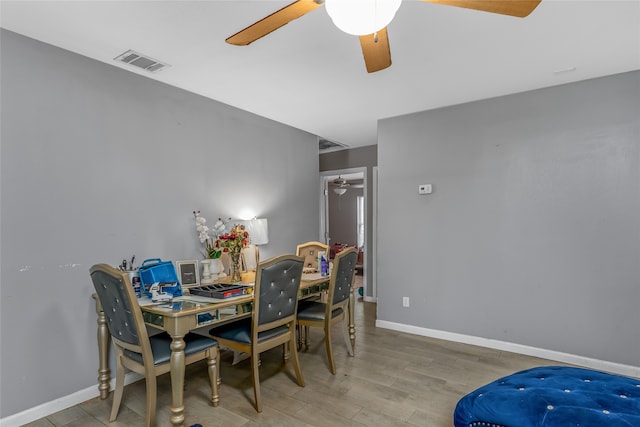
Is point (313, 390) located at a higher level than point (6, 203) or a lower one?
lower

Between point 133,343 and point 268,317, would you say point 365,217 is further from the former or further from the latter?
point 133,343

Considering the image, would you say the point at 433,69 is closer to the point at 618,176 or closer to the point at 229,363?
the point at 618,176

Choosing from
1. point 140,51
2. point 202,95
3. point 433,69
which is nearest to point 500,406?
point 433,69

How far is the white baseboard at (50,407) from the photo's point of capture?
226 centimetres

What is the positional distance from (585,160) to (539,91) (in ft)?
2.56

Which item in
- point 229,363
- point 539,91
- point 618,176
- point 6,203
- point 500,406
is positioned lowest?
point 229,363

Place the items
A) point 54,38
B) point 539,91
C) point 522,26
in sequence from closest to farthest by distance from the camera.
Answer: point 522,26 < point 54,38 < point 539,91

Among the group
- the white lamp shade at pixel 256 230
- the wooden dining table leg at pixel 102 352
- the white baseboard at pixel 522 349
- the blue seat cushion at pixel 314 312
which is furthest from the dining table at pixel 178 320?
the white baseboard at pixel 522 349

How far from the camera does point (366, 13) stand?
4.26 feet

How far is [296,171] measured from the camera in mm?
4793

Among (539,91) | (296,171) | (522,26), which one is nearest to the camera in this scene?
(522,26)

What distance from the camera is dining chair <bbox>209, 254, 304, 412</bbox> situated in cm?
242

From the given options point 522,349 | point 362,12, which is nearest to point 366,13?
point 362,12

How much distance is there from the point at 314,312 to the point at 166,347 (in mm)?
1312
